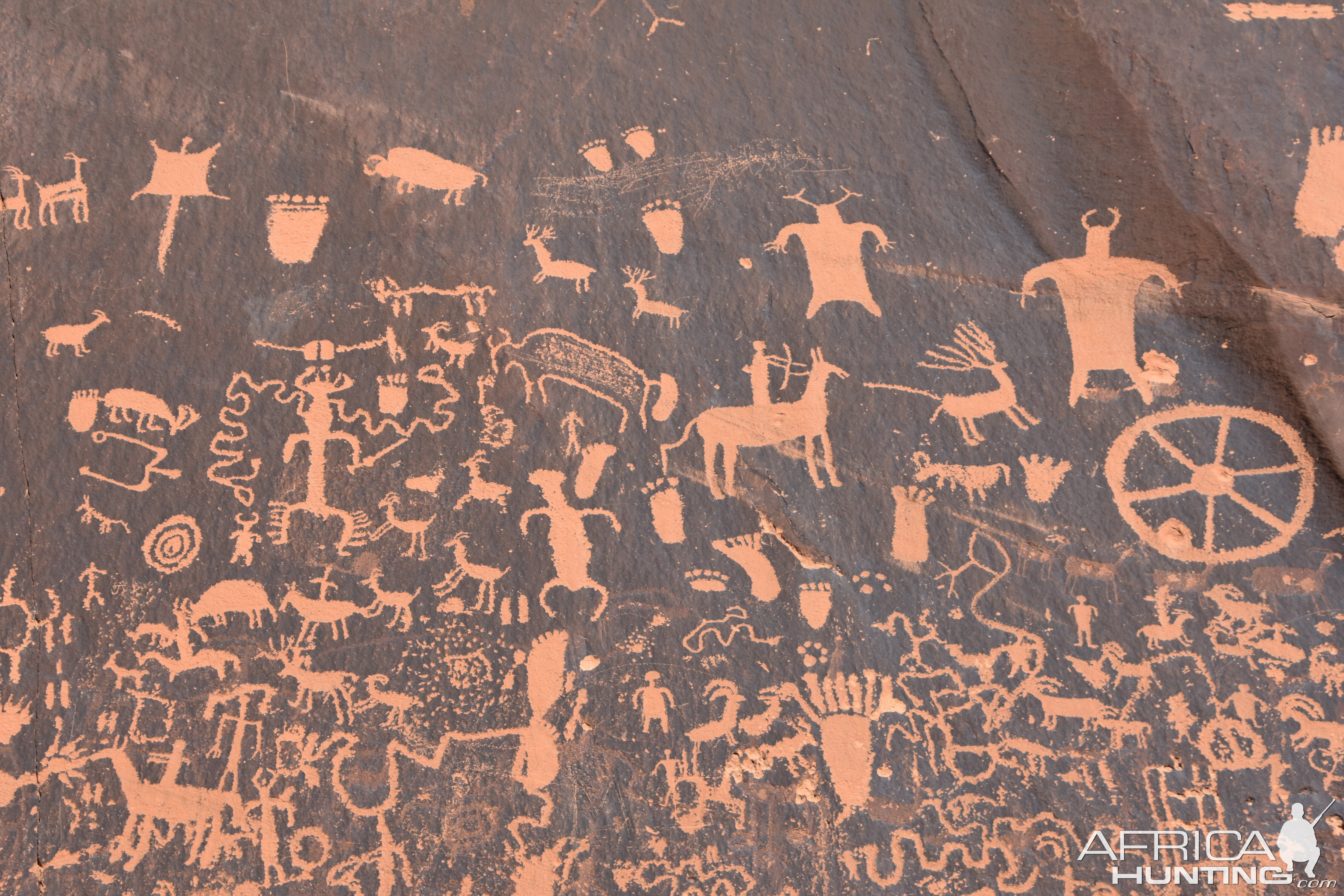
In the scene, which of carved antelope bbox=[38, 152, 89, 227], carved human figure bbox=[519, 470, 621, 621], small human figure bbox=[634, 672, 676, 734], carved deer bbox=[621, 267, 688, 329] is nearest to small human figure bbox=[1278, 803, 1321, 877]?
small human figure bbox=[634, 672, 676, 734]

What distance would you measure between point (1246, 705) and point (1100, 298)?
2.47 feet

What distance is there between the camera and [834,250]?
168cm

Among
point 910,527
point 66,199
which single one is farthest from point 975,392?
point 66,199

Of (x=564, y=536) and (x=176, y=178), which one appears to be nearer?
(x=564, y=536)

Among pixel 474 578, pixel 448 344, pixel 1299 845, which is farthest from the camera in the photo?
pixel 448 344

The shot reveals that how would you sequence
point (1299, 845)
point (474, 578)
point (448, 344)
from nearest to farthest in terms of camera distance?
point (1299, 845)
point (474, 578)
point (448, 344)

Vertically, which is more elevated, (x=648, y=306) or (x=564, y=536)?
(x=648, y=306)

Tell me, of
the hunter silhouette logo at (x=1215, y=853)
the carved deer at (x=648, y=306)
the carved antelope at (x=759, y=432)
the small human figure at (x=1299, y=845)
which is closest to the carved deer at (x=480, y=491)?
the carved antelope at (x=759, y=432)

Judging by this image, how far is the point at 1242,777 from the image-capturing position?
4.79ft

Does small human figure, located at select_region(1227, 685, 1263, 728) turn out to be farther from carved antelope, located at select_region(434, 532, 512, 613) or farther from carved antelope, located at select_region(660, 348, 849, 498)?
carved antelope, located at select_region(434, 532, 512, 613)

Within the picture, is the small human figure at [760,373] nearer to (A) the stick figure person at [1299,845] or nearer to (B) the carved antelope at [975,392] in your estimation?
(B) the carved antelope at [975,392]

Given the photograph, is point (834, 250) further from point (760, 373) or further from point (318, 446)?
point (318, 446)

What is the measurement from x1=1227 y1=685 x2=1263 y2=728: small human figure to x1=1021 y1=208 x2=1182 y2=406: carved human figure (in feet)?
1.71

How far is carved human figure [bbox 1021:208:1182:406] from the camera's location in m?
1.62
